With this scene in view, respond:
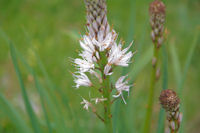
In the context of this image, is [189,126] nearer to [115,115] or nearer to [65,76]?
[65,76]

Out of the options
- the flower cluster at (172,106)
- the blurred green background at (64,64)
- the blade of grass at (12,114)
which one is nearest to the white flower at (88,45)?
the flower cluster at (172,106)

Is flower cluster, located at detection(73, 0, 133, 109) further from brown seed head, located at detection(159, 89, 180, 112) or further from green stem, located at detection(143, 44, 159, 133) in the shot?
green stem, located at detection(143, 44, 159, 133)

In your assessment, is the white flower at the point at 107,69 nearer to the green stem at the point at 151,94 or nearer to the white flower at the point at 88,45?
the white flower at the point at 88,45

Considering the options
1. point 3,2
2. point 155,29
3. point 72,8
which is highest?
point 72,8

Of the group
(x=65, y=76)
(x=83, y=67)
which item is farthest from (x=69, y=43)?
(x=83, y=67)

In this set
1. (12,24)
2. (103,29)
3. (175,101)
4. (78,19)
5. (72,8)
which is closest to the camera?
(103,29)
